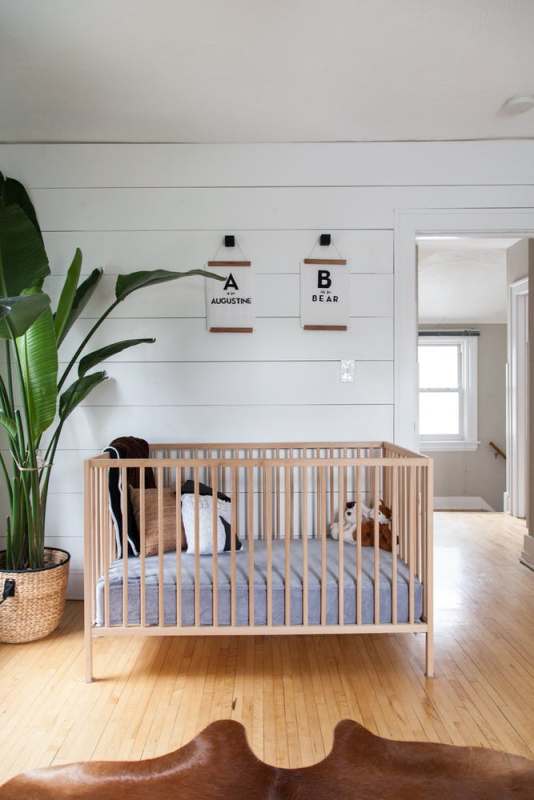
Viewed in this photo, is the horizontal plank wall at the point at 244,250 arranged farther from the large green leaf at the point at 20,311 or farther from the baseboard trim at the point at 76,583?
the large green leaf at the point at 20,311

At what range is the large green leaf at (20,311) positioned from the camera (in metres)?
1.76

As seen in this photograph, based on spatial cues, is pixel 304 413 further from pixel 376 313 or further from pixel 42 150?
pixel 42 150

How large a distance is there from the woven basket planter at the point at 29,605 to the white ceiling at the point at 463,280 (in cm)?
345

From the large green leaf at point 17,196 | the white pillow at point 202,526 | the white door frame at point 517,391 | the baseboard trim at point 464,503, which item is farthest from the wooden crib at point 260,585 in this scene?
the baseboard trim at point 464,503

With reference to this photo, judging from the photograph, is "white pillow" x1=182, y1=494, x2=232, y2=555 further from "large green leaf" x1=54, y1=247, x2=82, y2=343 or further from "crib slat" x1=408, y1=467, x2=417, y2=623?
"large green leaf" x1=54, y1=247, x2=82, y2=343

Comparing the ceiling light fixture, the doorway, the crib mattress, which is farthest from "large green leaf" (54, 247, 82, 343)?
the doorway

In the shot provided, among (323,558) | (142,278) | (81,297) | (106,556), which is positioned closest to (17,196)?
(81,297)

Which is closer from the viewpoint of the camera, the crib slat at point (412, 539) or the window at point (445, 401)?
the crib slat at point (412, 539)

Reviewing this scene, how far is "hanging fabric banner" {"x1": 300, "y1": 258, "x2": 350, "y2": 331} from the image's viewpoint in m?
2.89

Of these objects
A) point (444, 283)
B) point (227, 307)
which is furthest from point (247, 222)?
point (444, 283)

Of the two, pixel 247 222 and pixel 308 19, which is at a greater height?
pixel 308 19

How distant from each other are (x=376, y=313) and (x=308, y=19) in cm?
137

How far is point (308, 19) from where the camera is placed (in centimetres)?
194

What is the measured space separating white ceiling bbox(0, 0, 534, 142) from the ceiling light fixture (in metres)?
0.04
